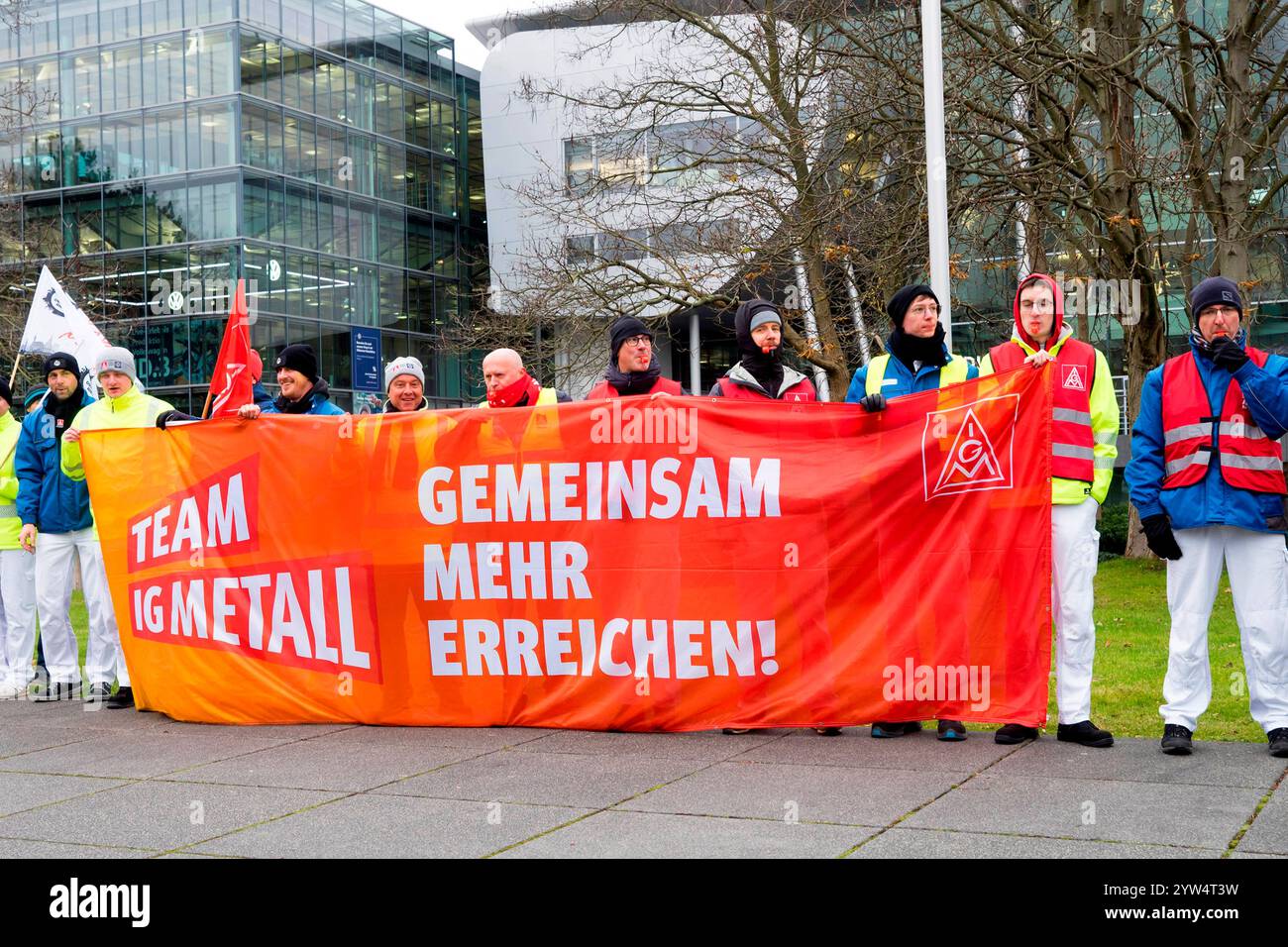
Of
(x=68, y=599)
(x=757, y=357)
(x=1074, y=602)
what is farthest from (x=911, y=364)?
(x=68, y=599)

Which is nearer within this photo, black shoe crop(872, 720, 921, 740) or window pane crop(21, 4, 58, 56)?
black shoe crop(872, 720, 921, 740)

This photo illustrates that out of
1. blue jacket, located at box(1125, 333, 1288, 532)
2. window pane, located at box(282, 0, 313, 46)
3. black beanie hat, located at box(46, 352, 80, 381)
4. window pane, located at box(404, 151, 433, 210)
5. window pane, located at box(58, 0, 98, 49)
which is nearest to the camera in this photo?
blue jacket, located at box(1125, 333, 1288, 532)

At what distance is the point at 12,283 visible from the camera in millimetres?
23031

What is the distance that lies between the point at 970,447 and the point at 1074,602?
0.83m

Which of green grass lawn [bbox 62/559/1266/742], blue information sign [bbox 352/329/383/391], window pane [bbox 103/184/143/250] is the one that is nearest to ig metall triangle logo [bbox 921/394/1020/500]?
green grass lawn [bbox 62/559/1266/742]

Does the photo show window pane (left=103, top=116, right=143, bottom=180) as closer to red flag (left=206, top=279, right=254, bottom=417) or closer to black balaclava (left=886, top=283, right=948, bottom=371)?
red flag (left=206, top=279, right=254, bottom=417)

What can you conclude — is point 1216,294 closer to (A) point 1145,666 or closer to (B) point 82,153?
(A) point 1145,666

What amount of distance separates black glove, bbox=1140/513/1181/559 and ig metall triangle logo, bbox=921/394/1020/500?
0.63 m

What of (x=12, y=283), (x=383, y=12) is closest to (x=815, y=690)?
(x=12, y=283)

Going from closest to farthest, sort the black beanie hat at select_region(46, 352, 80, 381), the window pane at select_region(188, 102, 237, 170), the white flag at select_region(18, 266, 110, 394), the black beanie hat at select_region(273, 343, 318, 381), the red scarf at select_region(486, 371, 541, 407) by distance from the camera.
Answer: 1. the red scarf at select_region(486, 371, 541, 407)
2. the black beanie hat at select_region(273, 343, 318, 381)
3. the black beanie hat at select_region(46, 352, 80, 381)
4. the white flag at select_region(18, 266, 110, 394)
5. the window pane at select_region(188, 102, 237, 170)

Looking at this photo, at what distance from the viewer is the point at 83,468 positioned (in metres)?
8.41

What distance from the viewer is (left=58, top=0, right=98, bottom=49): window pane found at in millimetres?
39938

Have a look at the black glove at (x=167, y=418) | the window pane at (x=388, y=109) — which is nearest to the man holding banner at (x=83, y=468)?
the black glove at (x=167, y=418)
